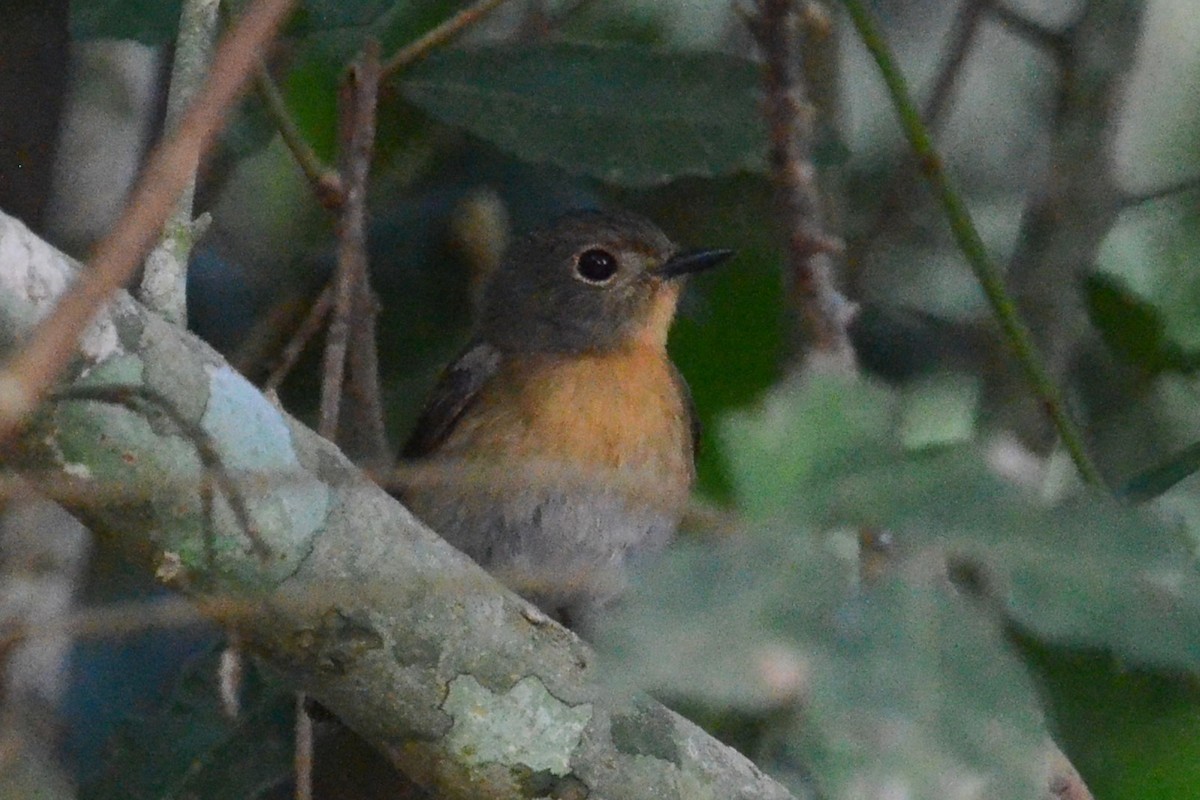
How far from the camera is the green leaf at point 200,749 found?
12.0 ft

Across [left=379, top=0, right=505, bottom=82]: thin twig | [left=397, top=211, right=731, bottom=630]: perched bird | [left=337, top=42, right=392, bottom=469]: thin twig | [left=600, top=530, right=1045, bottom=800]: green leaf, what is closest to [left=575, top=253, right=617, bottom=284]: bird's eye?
[left=397, top=211, right=731, bottom=630]: perched bird

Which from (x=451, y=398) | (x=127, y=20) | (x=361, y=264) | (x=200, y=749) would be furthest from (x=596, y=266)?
(x=200, y=749)

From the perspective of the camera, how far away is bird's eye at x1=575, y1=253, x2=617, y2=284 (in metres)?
→ 4.82

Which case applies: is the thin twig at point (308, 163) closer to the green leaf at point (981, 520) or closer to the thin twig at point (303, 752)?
the thin twig at point (303, 752)

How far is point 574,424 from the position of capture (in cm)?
416

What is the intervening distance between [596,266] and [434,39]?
954 millimetres

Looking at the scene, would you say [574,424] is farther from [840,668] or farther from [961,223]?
[840,668]

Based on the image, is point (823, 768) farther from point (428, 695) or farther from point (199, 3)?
point (199, 3)

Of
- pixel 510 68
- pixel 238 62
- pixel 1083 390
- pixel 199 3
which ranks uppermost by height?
pixel 238 62

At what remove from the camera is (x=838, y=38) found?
5191 millimetres

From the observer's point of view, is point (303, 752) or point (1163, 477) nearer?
point (303, 752)

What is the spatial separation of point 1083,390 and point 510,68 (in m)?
1.91

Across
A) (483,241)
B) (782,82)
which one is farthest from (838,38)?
(782,82)

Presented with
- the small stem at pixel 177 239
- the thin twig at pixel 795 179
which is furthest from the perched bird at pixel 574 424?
the small stem at pixel 177 239
